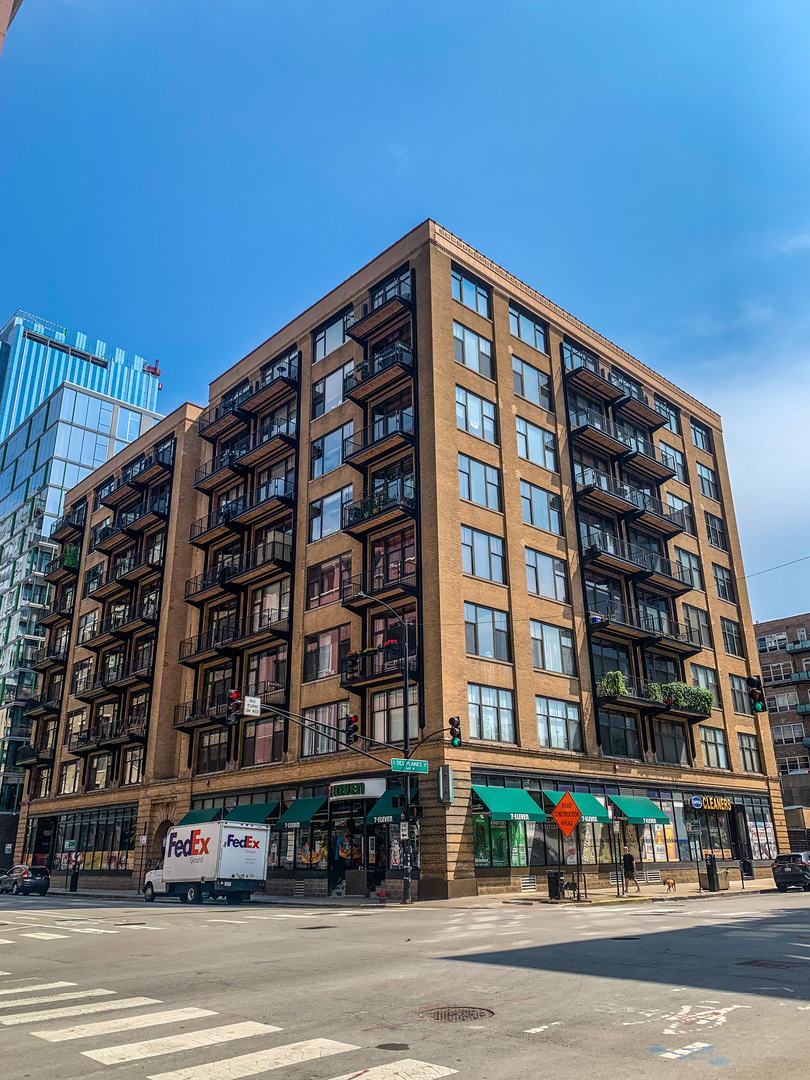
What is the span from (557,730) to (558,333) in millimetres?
22638

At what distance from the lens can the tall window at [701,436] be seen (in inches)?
2309

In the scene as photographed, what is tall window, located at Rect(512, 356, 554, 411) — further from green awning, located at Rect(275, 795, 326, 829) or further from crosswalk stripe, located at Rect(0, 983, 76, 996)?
crosswalk stripe, located at Rect(0, 983, 76, 996)

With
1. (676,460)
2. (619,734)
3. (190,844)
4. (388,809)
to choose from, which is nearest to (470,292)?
(676,460)

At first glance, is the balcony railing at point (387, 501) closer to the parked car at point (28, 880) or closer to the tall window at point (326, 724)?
the tall window at point (326, 724)

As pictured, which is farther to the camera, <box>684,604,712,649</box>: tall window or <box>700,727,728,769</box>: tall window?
<box>684,604,712,649</box>: tall window

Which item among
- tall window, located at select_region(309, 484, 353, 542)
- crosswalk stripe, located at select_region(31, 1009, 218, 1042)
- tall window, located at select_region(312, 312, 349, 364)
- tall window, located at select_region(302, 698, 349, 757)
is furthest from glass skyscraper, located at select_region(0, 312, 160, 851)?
crosswalk stripe, located at select_region(31, 1009, 218, 1042)

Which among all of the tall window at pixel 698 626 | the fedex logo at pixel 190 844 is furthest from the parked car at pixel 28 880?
the tall window at pixel 698 626

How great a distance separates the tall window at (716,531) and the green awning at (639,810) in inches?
817

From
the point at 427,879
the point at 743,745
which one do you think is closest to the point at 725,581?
the point at 743,745

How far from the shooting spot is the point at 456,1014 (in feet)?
28.1

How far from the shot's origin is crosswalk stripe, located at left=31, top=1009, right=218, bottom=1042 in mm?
7988

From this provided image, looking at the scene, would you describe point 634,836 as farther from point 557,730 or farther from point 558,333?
point 558,333

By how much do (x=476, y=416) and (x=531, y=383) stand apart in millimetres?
6150

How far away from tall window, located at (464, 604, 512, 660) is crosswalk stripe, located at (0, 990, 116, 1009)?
83.5 ft
